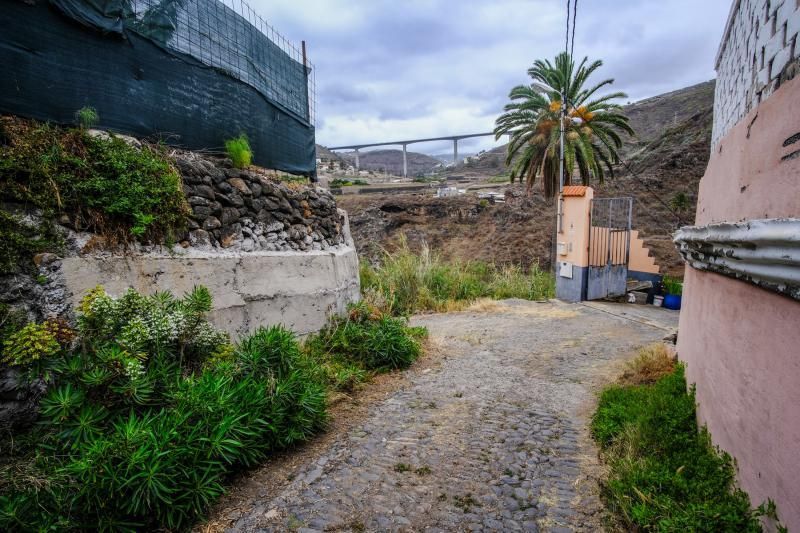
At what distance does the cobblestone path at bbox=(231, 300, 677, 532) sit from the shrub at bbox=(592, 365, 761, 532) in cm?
20

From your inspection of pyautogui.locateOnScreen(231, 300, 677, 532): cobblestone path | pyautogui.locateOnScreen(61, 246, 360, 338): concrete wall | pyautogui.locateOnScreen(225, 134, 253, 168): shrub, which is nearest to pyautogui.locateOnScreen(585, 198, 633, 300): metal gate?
pyautogui.locateOnScreen(231, 300, 677, 532): cobblestone path

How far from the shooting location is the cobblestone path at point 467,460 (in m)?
2.45

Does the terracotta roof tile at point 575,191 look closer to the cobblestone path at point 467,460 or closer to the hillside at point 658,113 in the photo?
the cobblestone path at point 467,460

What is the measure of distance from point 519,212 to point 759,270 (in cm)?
2336

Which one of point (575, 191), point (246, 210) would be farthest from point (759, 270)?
point (575, 191)

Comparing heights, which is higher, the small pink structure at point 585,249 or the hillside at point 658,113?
the hillside at point 658,113

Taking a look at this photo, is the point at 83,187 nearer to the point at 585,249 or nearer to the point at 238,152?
the point at 238,152

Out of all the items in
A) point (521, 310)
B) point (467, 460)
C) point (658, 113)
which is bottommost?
point (521, 310)

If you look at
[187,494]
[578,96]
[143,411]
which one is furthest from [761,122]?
[578,96]

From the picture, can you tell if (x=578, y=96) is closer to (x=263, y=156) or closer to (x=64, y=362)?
(x=263, y=156)

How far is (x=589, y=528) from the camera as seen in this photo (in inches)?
91.7

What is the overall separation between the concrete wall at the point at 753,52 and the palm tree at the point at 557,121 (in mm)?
12335

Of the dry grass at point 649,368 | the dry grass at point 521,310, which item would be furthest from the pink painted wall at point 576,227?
the dry grass at point 649,368

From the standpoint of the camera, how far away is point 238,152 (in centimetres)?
498
